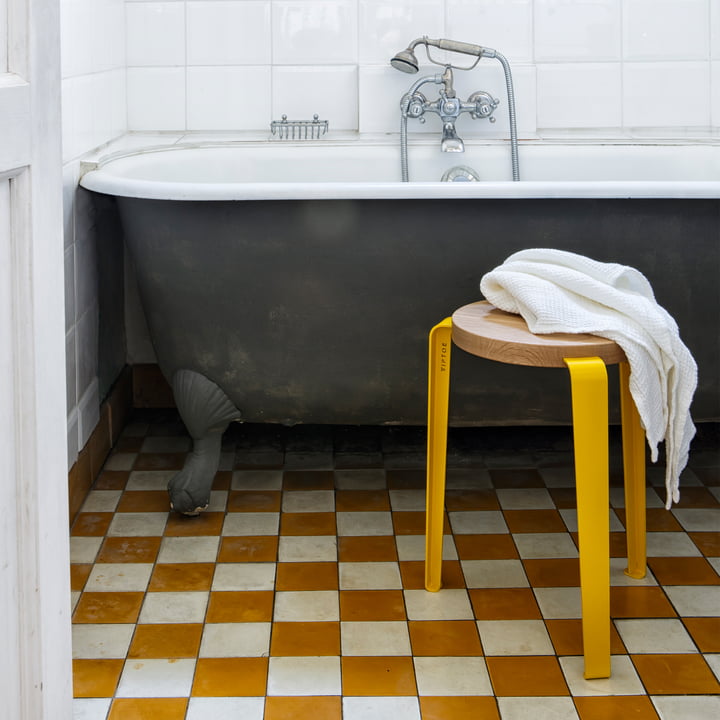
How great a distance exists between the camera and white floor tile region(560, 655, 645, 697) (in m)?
1.58

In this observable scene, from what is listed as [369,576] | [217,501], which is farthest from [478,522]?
[217,501]

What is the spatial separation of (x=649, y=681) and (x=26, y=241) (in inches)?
45.8

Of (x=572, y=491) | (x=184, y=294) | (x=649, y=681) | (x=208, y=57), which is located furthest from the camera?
(x=208, y=57)

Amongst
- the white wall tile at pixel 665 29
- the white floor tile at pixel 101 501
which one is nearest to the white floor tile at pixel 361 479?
the white floor tile at pixel 101 501

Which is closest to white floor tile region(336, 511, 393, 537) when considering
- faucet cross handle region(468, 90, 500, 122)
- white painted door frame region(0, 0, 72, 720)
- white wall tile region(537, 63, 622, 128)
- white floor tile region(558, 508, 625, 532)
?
white floor tile region(558, 508, 625, 532)

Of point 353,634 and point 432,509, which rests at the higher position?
point 432,509

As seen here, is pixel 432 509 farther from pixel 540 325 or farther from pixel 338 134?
pixel 338 134

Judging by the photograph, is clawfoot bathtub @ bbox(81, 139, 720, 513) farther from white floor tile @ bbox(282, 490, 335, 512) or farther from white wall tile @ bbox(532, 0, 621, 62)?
white wall tile @ bbox(532, 0, 621, 62)

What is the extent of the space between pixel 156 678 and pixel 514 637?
59cm

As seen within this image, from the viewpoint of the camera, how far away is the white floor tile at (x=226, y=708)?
151cm

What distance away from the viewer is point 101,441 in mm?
2510

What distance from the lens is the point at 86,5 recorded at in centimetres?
245

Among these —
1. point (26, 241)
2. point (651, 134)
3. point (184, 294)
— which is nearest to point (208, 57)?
point (184, 294)

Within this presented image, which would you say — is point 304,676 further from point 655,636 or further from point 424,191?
point 424,191
